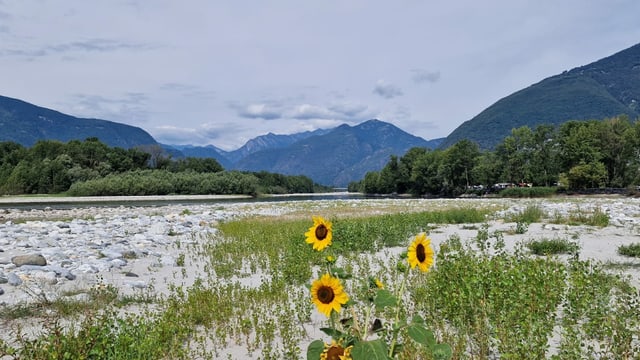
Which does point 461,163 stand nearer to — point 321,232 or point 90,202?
point 90,202

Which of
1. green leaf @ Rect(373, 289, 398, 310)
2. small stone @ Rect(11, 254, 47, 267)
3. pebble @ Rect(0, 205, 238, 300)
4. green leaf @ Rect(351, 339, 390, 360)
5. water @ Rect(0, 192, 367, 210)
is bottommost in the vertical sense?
water @ Rect(0, 192, 367, 210)

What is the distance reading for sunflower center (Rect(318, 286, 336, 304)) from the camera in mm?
2191

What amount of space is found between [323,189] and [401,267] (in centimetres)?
19513

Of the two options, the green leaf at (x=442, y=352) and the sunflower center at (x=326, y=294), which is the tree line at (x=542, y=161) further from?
the sunflower center at (x=326, y=294)

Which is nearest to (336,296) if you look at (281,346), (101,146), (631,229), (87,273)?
(281,346)

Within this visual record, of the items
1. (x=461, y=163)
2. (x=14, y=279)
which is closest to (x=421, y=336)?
(x=14, y=279)

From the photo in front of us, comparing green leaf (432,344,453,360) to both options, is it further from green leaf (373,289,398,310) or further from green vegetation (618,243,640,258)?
green vegetation (618,243,640,258)

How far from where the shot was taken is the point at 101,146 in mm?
109500

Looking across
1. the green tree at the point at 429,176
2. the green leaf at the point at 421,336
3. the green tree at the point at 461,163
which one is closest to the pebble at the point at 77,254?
the green leaf at the point at 421,336

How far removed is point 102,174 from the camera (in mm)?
96938

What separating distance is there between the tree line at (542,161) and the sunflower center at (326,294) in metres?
62.1

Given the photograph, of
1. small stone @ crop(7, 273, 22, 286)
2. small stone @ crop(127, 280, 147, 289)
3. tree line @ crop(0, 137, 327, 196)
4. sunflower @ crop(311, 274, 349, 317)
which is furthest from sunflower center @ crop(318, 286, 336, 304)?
tree line @ crop(0, 137, 327, 196)

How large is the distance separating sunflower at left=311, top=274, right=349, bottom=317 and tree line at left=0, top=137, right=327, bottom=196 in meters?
94.1

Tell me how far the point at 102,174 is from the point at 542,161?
102357 mm
